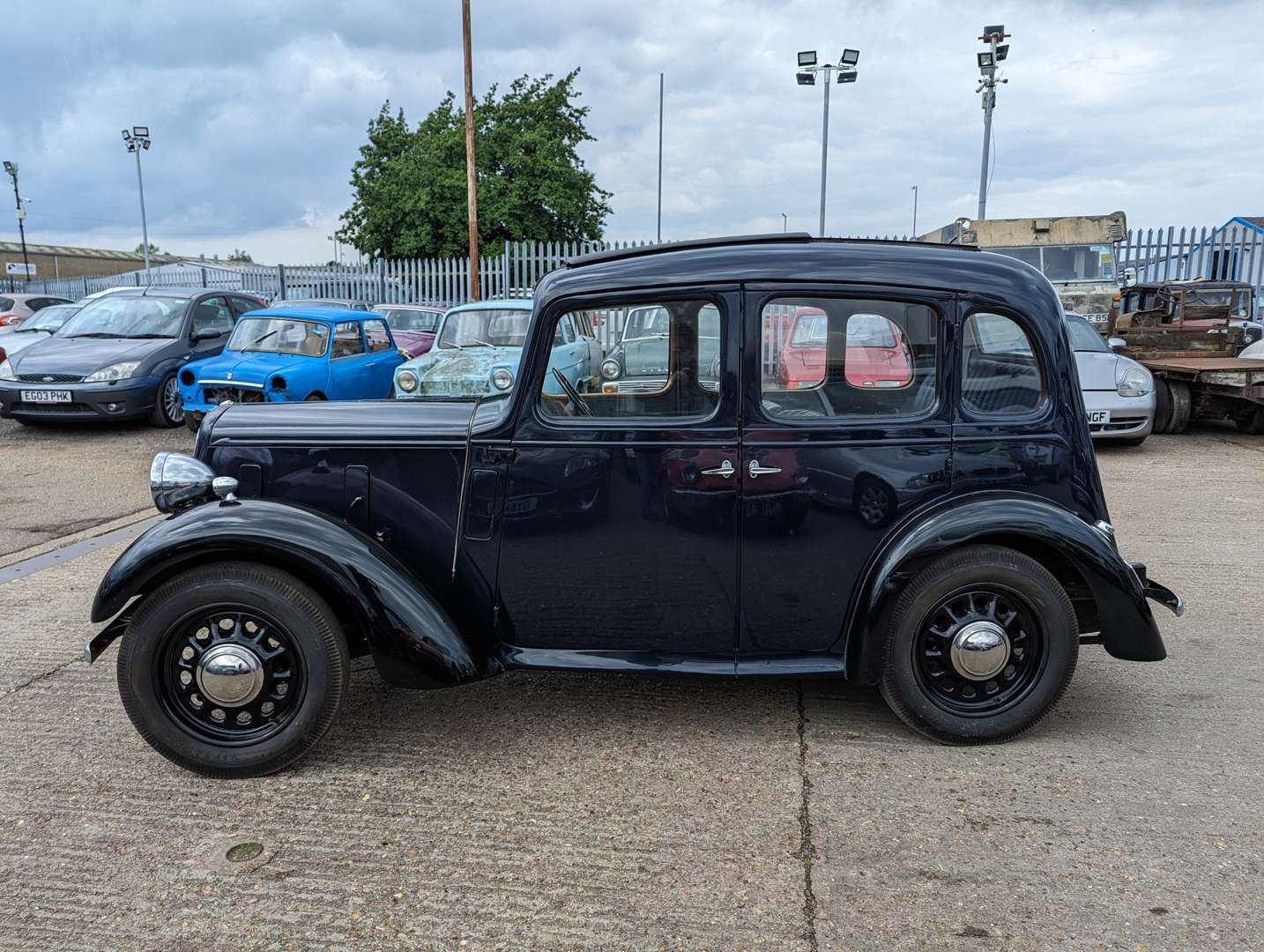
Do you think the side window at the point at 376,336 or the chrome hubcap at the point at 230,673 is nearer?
the chrome hubcap at the point at 230,673

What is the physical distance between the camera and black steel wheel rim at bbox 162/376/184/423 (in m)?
11.4

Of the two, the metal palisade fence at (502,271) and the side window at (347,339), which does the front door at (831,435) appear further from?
the metal palisade fence at (502,271)

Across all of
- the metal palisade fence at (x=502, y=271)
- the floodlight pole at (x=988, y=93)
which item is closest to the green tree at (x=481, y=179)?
the metal palisade fence at (x=502, y=271)

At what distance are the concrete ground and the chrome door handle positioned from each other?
3.43ft

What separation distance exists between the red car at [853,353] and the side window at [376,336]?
8939 millimetres

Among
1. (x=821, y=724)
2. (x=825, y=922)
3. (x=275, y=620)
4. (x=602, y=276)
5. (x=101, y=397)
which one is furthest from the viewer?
(x=101, y=397)

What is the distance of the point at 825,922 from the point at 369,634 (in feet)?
5.74

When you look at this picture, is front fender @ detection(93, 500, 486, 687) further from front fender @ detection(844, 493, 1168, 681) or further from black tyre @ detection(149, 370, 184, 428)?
black tyre @ detection(149, 370, 184, 428)

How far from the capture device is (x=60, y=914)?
8.30 feet

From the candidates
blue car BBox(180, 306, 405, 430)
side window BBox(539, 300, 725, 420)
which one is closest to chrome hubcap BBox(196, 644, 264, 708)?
side window BBox(539, 300, 725, 420)

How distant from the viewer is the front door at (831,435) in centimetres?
336

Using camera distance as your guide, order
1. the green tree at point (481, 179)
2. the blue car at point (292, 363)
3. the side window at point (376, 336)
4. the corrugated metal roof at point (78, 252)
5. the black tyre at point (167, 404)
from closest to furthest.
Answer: the blue car at point (292, 363)
the black tyre at point (167, 404)
the side window at point (376, 336)
the green tree at point (481, 179)
the corrugated metal roof at point (78, 252)

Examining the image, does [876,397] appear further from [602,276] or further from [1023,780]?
[1023,780]

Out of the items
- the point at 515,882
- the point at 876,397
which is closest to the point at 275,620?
the point at 515,882
